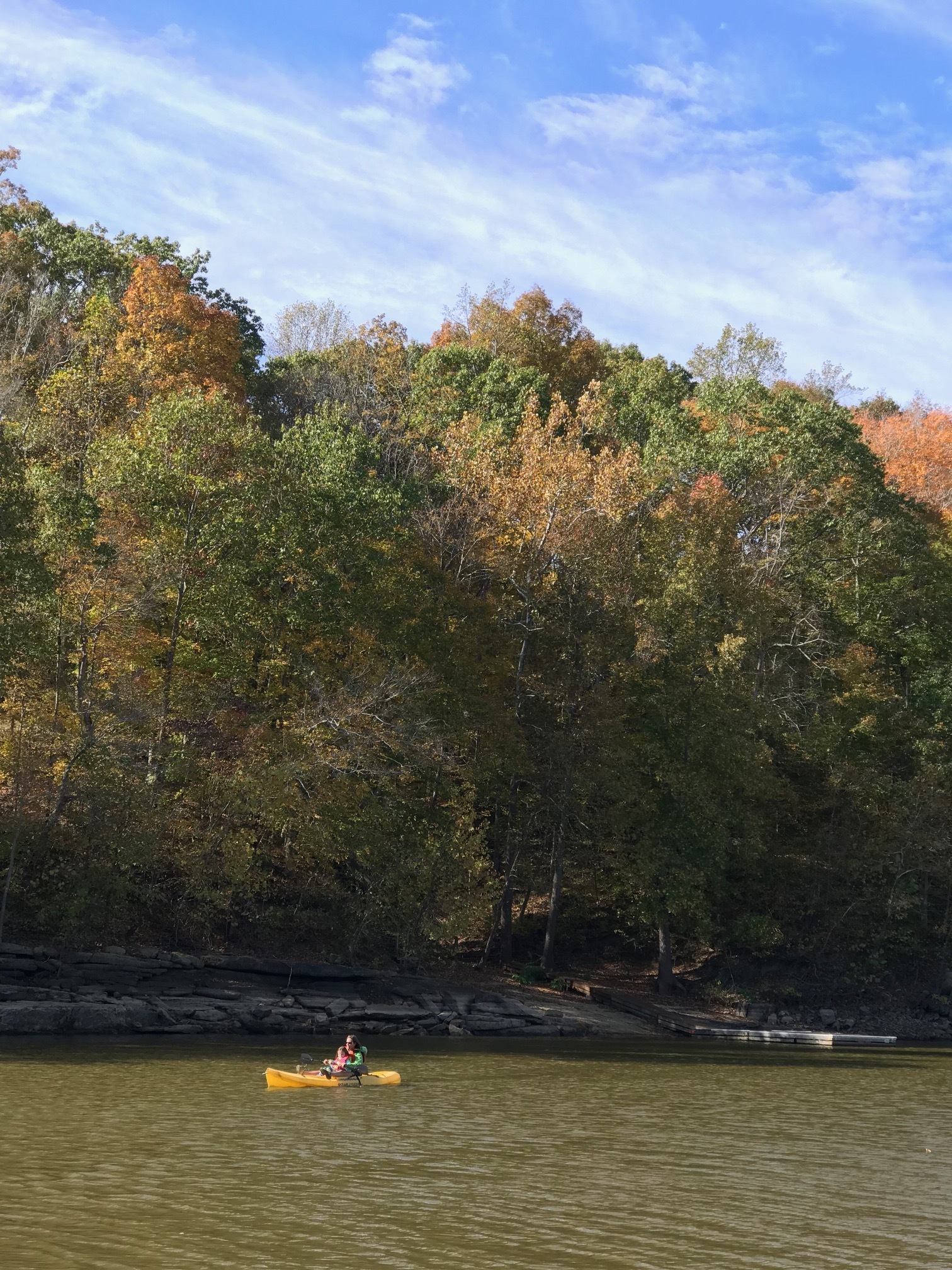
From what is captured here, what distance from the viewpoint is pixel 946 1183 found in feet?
65.7

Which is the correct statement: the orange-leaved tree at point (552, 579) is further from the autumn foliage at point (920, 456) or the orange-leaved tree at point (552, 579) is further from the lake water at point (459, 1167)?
the autumn foliage at point (920, 456)

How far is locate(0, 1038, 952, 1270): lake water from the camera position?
14602mm

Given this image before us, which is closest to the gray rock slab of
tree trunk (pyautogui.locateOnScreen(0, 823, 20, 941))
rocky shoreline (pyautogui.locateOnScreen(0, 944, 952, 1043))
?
rocky shoreline (pyautogui.locateOnScreen(0, 944, 952, 1043))

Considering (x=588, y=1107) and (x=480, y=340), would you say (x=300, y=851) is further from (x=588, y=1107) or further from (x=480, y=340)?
(x=480, y=340)

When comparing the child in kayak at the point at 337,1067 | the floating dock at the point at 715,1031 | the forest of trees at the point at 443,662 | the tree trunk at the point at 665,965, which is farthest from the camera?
the tree trunk at the point at 665,965

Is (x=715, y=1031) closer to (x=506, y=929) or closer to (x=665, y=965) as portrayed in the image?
(x=665, y=965)

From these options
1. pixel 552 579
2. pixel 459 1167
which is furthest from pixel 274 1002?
pixel 459 1167

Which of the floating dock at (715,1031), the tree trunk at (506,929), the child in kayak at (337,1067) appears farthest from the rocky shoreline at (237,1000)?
the child in kayak at (337,1067)

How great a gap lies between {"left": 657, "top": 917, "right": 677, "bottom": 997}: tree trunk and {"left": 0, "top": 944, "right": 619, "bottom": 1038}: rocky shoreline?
6486 mm

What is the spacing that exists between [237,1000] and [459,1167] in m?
21.7

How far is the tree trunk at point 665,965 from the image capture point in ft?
170

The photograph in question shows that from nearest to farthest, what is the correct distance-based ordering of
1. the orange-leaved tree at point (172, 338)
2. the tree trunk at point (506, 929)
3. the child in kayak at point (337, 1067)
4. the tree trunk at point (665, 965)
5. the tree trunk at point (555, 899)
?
the child in kayak at point (337, 1067)
the tree trunk at point (555, 899)
the tree trunk at point (506, 929)
the tree trunk at point (665, 965)
the orange-leaved tree at point (172, 338)

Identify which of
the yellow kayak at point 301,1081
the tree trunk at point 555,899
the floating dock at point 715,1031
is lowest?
the floating dock at point 715,1031

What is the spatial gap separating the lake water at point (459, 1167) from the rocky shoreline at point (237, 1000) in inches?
103
